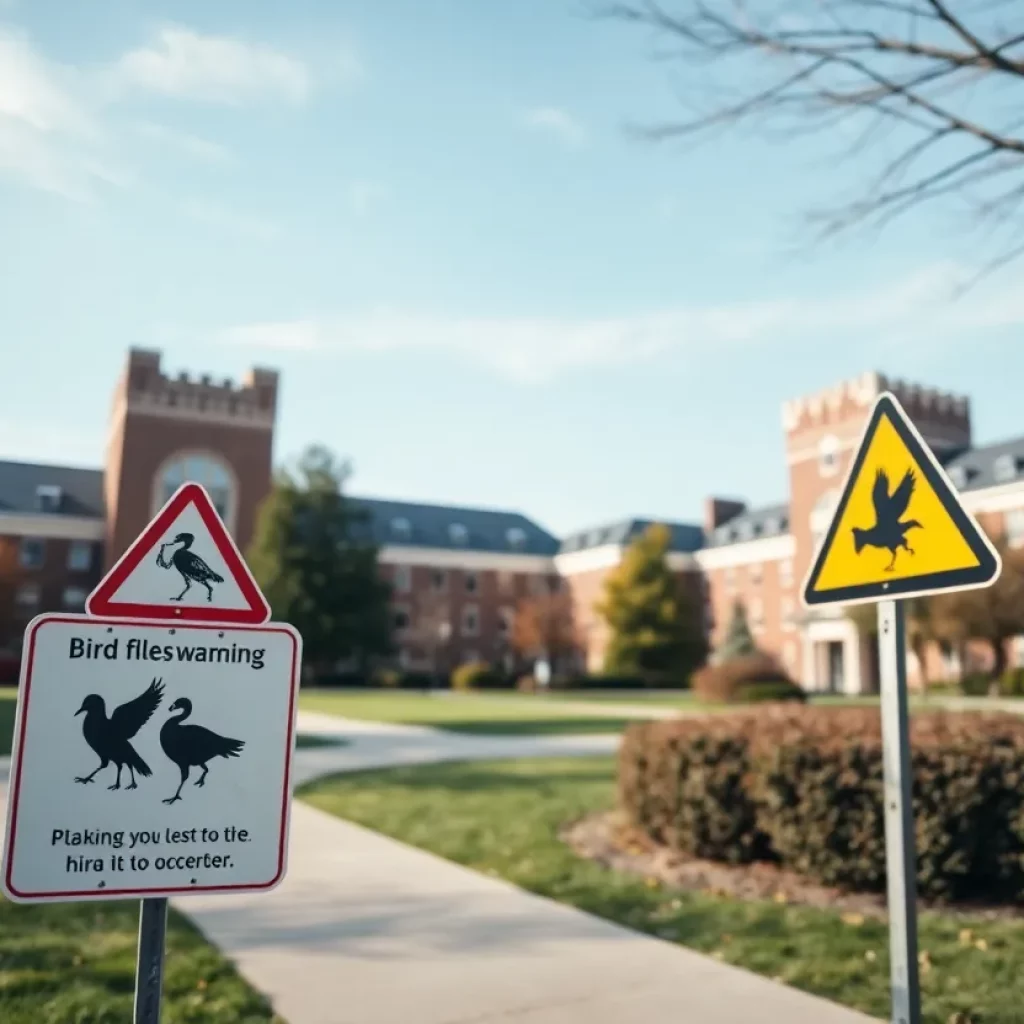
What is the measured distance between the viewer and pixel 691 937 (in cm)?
546

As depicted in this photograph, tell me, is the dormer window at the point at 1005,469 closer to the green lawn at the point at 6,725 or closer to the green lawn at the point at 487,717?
the green lawn at the point at 487,717

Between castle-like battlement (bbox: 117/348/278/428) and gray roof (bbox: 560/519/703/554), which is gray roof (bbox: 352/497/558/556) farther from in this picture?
castle-like battlement (bbox: 117/348/278/428)

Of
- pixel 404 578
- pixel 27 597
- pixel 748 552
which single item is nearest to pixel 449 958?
pixel 27 597

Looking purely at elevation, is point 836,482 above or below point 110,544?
above

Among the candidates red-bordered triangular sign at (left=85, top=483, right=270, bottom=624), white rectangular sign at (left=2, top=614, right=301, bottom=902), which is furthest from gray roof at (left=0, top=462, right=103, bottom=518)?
white rectangular sign at (left=2, top=614, right=301, bottom=902)

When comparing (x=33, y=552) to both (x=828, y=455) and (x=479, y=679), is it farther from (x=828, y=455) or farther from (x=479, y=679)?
(x=828, y=455)

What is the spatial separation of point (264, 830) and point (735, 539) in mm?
59491

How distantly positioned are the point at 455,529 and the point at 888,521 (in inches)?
→ 2489

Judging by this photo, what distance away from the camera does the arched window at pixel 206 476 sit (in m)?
50.2

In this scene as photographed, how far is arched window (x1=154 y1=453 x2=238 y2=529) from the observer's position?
50.2m

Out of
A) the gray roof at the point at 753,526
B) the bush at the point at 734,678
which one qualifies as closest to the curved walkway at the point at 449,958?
the bush at the point at 734,678

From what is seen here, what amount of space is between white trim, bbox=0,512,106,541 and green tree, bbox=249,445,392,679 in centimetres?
1001

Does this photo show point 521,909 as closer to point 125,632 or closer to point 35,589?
point 125,632

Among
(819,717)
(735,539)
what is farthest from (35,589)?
(819,717)
